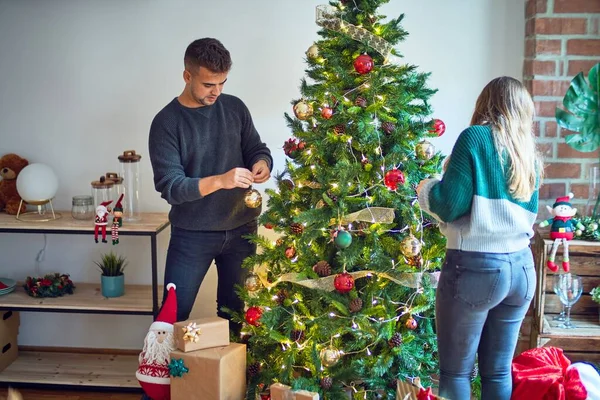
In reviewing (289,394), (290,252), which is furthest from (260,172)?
(289,394)

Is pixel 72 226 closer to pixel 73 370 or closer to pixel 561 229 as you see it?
pixel 73 370

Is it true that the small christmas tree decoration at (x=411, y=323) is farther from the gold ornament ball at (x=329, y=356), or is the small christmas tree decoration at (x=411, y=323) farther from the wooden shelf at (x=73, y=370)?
the wooden shelf at (x=73, y=370)

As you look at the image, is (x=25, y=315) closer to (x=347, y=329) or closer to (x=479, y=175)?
(x=347, y=329)

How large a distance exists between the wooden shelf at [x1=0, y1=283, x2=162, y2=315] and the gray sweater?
551 mm

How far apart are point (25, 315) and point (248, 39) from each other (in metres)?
1.72

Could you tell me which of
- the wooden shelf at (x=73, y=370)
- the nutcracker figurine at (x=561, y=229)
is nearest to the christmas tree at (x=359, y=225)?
the nutcracker figurine at (x=561, y=229)

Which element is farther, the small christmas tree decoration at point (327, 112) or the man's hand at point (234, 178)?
the man's hand at point (234, 178)

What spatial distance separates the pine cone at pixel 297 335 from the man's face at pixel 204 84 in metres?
0.89

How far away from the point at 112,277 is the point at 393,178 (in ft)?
4.81

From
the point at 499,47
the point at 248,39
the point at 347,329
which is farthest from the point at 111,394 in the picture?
the point at 499,47

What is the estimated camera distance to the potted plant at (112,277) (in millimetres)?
3166

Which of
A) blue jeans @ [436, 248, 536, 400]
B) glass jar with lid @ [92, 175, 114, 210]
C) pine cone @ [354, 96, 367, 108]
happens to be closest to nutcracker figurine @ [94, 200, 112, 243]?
glass jar with lid @ [92, 175, 114, 210]

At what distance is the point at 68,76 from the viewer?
10.9 feet

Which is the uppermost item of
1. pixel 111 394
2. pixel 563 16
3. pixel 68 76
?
pixel 563 16
